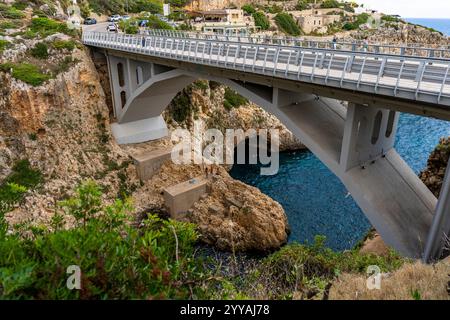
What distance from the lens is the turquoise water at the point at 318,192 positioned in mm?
24188

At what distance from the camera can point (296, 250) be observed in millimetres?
12617

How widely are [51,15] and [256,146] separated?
28240mm

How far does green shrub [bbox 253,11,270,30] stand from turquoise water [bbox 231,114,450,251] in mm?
34401

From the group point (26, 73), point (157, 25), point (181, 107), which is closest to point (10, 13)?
point (26, 73)

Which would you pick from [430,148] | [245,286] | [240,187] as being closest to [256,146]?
[240,187]

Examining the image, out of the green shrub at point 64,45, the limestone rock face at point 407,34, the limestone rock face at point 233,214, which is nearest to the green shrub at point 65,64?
the green shrub at point 64,45

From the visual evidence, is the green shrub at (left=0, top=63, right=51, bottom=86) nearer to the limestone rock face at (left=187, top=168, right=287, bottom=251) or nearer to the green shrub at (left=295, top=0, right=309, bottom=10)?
the limestone rock face at (left=187, top=168, right=287, bottom=251)

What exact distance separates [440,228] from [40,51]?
100 feet

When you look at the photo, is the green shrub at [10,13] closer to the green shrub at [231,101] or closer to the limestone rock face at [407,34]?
the green shrub at [231,101]

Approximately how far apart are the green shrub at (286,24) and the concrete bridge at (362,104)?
54.5 meters

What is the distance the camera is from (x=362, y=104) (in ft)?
40.6

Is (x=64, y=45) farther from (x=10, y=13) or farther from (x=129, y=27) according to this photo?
(x=129, y=27)
